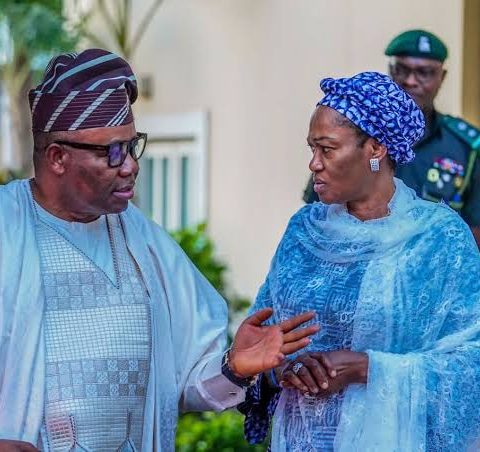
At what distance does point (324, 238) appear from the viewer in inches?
179

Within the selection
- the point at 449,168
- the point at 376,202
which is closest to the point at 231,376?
the point at 376,202

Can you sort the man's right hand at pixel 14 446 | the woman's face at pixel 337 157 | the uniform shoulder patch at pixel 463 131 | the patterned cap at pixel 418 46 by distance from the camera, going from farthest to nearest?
the patterned cap at pixel 418 46 < the uniform shoulder patch at pixel 463 131 < the woman's face at pixel 337 157 < the man's right hand at pixel 14 446

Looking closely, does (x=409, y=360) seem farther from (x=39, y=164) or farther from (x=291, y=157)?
(x=291, y=157)

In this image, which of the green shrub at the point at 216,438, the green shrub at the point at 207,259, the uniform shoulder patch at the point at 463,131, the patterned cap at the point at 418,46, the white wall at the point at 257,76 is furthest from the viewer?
the green shrub at the point at 207,259

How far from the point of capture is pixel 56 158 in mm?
4359

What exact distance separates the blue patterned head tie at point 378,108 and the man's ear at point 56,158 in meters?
0.83

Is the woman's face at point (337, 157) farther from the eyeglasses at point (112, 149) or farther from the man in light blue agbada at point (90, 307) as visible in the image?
the eyeglasses at point (112, 149)

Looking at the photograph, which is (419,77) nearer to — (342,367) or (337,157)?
(337,157)

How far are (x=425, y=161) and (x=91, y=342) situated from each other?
2117 mm

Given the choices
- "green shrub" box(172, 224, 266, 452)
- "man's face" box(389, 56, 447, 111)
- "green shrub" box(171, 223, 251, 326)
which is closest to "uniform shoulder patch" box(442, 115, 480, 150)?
"man's face" box(389, 56, 447, 111)

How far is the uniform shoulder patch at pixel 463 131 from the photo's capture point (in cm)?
602

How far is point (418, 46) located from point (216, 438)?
129 inches

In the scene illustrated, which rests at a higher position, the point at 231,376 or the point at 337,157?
the point at 337,157

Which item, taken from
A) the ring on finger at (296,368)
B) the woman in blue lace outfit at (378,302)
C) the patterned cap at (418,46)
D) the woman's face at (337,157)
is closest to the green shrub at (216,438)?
the patterned cap at (418,46)
